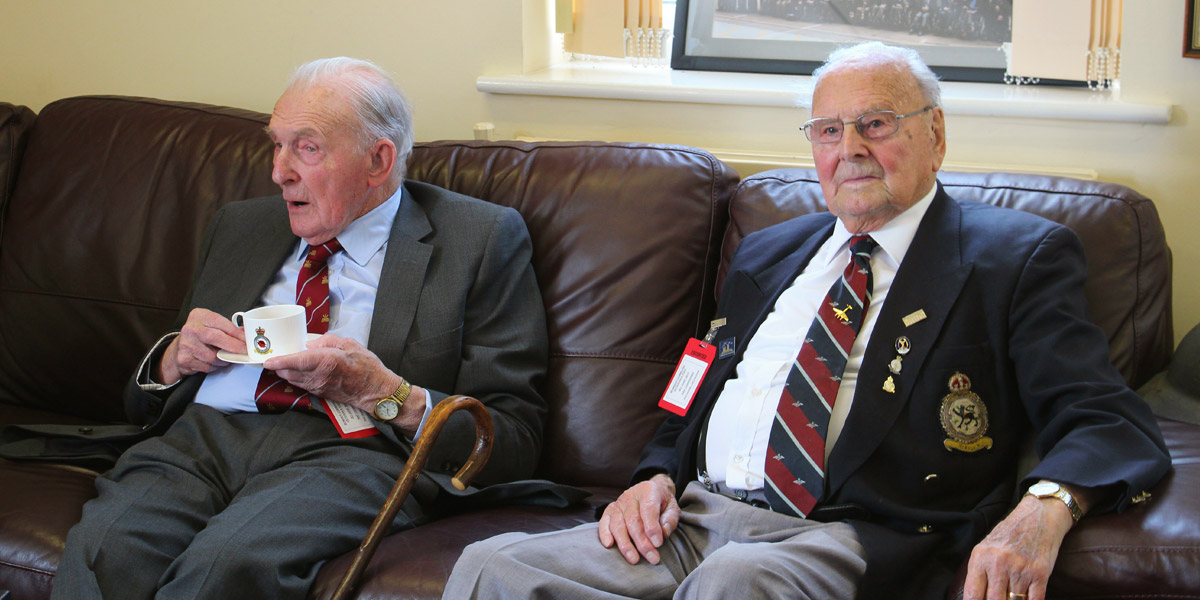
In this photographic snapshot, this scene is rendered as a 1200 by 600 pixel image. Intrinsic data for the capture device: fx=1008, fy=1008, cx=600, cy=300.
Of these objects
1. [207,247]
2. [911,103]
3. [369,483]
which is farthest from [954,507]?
[207,247]

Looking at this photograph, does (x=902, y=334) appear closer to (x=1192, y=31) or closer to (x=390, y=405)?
(x=390, y=405)

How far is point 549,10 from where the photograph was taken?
2.95 meters

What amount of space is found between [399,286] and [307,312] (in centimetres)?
19

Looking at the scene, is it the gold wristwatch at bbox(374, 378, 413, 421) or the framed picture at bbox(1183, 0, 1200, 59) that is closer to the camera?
the gold wristwatch at bbox(374, 378, 413, 421)

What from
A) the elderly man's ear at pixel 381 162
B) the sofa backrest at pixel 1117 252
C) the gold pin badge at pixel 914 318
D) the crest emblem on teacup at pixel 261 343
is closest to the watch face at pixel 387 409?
the crest emblem on teacup at pixel 261 343

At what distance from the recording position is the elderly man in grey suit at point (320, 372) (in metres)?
1.69

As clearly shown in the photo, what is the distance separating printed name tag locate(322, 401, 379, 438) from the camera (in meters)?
1.91

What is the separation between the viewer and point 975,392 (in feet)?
5.43

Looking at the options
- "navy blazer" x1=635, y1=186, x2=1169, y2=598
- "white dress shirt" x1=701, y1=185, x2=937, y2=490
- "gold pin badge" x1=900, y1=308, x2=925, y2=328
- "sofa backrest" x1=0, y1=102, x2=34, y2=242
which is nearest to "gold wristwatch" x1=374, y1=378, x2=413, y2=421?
"white dress shirt" x1=701, y1=185, x2=937, y2=490

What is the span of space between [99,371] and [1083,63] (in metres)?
2.51

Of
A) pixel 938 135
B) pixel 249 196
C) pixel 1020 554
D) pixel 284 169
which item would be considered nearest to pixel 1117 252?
pixel 938 135

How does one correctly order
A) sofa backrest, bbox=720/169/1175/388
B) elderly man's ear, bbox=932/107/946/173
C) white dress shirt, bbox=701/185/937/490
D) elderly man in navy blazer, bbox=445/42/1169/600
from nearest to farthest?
elderly man in navy blazer, bbox=445/42/1169/600 → white dress shirt, bbox=701/185/937/490 → elderly man's ear, bbox=932/107/946/173 → sofa backrest, bbox=720/169/1175/388

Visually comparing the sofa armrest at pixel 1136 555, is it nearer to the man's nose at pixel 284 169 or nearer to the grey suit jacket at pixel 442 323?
the grey suit jacket at pixel 442 323

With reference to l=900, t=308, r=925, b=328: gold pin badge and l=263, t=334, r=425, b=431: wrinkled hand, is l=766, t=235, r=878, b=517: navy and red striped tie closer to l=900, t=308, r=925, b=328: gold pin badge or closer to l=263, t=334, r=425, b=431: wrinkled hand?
l=900, t=308, r=925, b=328: gold pin badge
